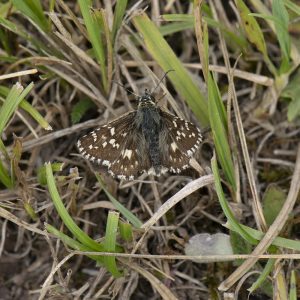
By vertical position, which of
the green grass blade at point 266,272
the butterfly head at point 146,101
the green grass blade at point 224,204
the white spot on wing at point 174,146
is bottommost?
the green grass blade at point 266,272

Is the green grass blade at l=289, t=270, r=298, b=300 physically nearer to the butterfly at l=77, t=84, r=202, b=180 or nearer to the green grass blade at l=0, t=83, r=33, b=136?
the butterfly at l=77, t=84, r=202, b=180

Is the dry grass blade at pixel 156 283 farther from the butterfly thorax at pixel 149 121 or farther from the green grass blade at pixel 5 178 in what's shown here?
the green grass blade at pixel 5 178

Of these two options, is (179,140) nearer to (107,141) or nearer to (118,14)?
(107,141)

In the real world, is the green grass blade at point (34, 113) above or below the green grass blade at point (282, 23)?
above

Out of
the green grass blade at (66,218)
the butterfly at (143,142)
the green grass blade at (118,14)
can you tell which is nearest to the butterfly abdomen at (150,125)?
the butterfly at (143,142)

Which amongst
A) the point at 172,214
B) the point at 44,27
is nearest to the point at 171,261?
the point at 172,214

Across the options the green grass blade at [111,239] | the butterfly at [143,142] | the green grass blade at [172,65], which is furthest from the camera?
the green grass blade at [172,65]
